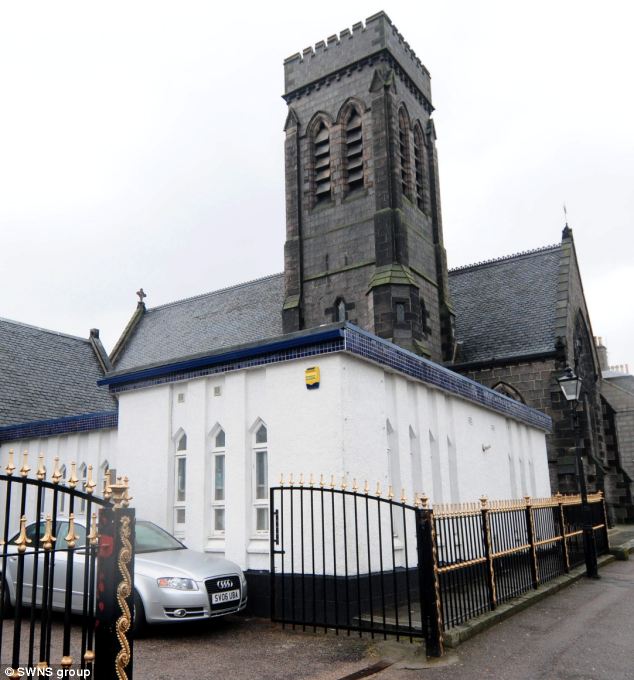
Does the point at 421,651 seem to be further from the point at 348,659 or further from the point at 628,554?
the point at 628,554

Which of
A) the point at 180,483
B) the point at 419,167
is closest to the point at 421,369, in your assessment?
the point at 180,483

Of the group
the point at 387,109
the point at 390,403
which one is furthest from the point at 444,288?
the point at 390,403

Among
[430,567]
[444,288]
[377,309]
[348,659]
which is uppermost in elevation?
[444,288]

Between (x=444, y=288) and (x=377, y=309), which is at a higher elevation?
(x=444, y=288)

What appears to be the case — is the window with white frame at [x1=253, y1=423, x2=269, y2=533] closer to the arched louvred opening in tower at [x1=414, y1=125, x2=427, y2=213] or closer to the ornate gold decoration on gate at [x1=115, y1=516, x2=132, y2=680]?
the ornate gold decoration on gate at [x1=115, y1=516, x2=132, y2=680]

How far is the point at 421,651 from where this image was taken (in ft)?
24.5

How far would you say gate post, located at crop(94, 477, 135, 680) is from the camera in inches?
159

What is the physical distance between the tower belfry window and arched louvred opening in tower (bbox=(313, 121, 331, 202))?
4009 mm

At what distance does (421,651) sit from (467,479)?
6.23 meters

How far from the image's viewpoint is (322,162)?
2941 cm

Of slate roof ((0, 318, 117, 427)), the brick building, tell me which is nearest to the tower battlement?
the brick building

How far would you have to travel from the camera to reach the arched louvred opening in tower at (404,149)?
28344 millimetres

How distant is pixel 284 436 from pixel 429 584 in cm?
342

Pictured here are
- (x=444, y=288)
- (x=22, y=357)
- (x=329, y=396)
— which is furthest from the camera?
(x=444, y=288)
